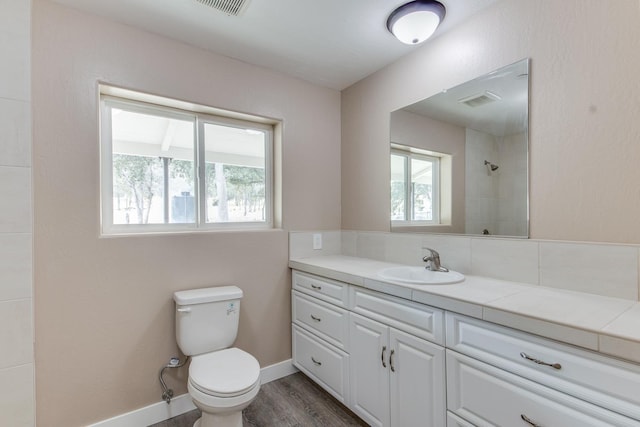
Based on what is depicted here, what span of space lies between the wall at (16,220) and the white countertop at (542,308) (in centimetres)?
169

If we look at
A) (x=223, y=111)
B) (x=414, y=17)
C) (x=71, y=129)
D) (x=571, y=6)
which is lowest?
(x=71, y=129)

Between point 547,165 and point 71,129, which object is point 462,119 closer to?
point 547,165

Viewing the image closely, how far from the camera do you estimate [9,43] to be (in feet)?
4.71

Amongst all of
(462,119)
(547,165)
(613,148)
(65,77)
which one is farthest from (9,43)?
(613,148)

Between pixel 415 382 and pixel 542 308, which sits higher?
pixel 542 308

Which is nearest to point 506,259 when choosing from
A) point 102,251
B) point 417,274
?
point 417,274

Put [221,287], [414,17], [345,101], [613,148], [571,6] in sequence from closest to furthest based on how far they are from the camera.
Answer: [613,148] < [571,6] < [414,17] < [221,287] < [345,101]

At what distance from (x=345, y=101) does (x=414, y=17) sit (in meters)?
1.11

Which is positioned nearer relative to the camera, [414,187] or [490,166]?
[490,166]

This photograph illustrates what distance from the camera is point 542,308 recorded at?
1.11 metres

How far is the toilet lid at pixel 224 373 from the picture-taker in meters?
1.49

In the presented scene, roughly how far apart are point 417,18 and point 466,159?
85 centimetres

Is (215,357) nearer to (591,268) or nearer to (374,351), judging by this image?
(374,351)

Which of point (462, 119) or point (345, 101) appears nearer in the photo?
point (462, 119)
